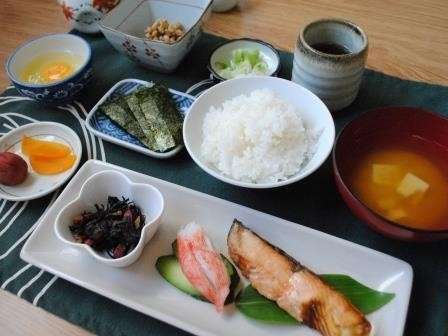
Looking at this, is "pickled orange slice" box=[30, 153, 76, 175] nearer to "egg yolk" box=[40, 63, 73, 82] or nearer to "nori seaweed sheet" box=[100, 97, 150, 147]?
"nori seaweed sheet" box=[100, 97, 150, 147]

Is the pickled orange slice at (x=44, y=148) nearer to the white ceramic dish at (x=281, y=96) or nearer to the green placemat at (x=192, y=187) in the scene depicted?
the green placemat at (x=192, y=187)

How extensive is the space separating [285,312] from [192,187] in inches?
20.7

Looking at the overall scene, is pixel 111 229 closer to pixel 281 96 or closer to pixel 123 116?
pixel 123 116

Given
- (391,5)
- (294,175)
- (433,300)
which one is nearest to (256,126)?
(294,175)

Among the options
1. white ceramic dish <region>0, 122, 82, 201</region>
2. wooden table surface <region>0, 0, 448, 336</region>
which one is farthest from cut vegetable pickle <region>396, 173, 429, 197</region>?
white ceramic dish <region>0, 122, 82, 201</region>

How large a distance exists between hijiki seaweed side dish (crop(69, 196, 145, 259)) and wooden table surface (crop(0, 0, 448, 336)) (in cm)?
96

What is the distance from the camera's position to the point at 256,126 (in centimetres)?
131

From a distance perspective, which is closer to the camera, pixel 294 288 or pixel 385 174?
pixel 294 288

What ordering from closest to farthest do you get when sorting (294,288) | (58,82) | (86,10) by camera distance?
(294,288) → (58,82) → (86,10)

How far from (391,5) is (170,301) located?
5.62 feet

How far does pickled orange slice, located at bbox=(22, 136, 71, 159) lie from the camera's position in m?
1.46

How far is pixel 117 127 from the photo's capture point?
154cm

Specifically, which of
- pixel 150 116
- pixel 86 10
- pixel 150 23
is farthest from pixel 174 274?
pixel 86 10

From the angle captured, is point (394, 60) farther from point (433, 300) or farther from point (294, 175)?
point (433, 300)
